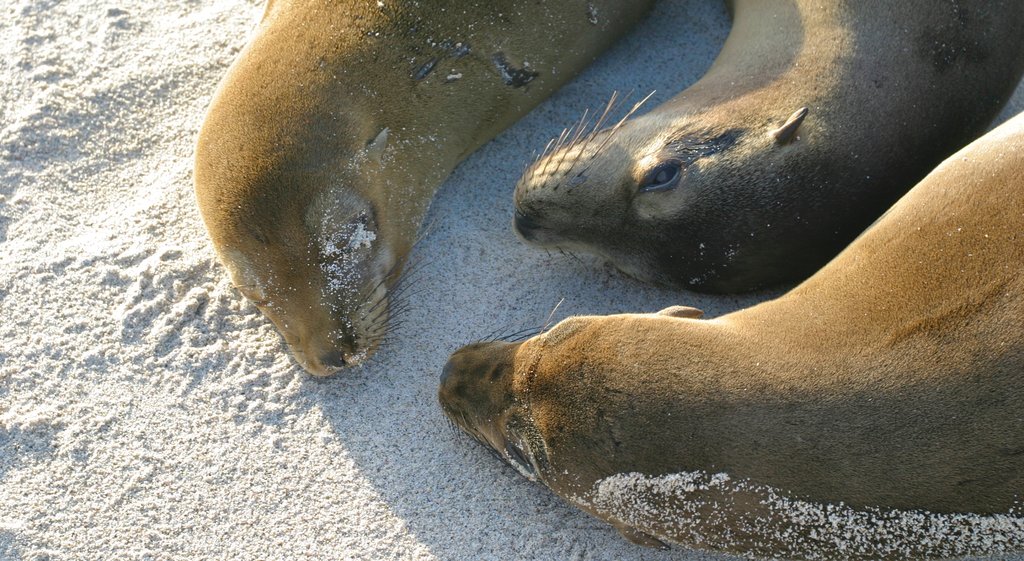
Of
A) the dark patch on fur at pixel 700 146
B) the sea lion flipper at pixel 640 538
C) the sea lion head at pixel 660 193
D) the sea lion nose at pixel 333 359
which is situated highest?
the dark patch on fur at pixel 700 146

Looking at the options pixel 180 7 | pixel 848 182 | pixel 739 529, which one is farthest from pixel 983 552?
pixel 180 7

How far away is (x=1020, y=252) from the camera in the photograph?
9.37ft

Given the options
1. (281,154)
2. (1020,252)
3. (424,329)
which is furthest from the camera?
(424,329)

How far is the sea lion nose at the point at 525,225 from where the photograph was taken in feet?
12.9

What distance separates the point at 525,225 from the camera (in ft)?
13.0

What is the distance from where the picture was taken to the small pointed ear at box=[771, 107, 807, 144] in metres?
3.58

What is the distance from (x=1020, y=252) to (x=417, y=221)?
231cm

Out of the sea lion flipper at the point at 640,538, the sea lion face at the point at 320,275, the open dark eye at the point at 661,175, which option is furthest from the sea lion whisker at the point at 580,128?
the sea lion flipper at the point at 640,538

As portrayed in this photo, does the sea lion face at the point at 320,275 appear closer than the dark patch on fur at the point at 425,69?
Yes

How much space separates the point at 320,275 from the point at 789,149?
6.13ft

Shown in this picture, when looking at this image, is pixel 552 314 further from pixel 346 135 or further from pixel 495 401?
pixel 346 135

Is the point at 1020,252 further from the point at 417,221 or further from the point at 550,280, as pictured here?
the point at 417,221

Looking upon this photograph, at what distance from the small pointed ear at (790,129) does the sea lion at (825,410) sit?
0.61 metres

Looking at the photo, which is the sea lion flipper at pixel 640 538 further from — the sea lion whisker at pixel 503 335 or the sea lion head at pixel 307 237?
the sea lion head at pixel 307 237
